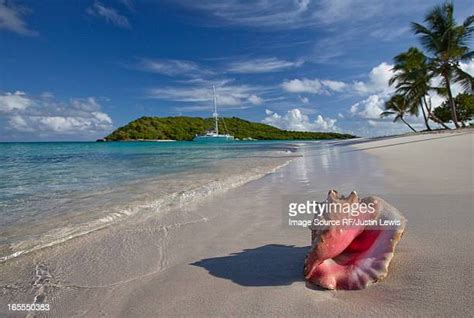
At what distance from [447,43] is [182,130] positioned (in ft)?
279

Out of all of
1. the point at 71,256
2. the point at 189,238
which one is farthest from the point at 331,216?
the point at 71,256

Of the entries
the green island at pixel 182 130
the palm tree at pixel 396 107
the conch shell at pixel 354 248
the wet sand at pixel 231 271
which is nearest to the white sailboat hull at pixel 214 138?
the green island at pixel 182 130

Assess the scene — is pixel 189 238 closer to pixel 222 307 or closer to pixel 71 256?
pixel 71 256

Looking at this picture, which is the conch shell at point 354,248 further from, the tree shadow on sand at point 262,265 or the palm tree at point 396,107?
the palm tree at point 396,107

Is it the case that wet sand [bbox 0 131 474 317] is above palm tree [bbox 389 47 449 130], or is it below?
below

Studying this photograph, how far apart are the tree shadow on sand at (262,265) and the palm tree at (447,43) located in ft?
95.7

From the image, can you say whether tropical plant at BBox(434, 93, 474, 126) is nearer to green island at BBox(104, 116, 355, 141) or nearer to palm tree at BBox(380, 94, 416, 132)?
palm tree at BBox(380, 94, 416, 132)

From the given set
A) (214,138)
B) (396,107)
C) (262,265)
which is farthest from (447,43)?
(214,138)

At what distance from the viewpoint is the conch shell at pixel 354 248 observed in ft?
4.87

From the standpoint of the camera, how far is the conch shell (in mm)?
1484

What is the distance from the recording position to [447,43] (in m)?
24.4

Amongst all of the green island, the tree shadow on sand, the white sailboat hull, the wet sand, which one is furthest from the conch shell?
the green island

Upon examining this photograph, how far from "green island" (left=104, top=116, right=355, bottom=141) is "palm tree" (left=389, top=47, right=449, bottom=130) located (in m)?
64.2

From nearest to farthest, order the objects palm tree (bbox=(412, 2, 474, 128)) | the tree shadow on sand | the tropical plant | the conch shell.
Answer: the conch shell
the tree shadow on sand
palm tree (bbox=(412, 2, 474, 128))
the tropical plant
